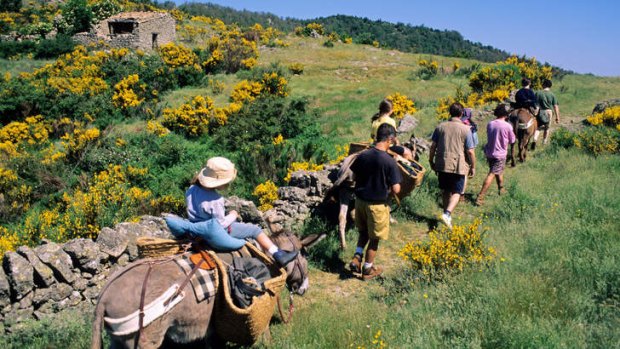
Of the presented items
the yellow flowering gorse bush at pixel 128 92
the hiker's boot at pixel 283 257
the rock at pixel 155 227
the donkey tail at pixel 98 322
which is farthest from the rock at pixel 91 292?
the yellow flowering gorse bush at pixel 128 92

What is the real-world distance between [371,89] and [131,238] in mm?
18026

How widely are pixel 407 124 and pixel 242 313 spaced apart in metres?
11.6

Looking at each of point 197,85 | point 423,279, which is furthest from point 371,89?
point 423,279

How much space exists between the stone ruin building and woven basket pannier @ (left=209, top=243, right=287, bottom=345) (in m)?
29.4

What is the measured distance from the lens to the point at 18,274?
16.7 ft

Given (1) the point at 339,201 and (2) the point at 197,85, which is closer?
(1) the point at 339,201

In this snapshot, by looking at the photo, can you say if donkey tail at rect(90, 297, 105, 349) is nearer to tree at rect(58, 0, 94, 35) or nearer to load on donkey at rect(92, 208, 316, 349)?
load on donkey at rect(92, 208, 316, 349)

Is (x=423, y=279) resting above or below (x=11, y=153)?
above

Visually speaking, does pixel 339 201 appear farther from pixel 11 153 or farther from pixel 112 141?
pixel 11 153

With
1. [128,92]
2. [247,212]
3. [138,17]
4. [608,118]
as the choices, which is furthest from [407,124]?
[138,17]

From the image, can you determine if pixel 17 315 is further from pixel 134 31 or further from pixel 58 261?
pixel 134 31

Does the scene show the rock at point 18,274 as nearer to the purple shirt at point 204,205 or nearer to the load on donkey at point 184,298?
the load on donkey at point 184,298

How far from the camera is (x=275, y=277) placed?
4.45m

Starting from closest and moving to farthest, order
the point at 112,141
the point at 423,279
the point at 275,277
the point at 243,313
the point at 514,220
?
the point at 243,313
the point at 275,277
the point at 423,279
the point at 514,220
the point at 112,141
